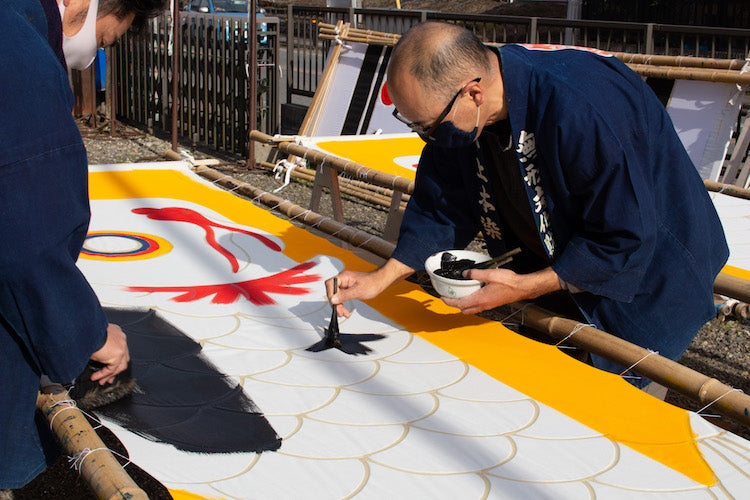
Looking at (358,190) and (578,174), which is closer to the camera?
(578,174)

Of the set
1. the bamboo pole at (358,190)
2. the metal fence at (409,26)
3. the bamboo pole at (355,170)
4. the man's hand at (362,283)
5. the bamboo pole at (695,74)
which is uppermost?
the metal fence at (409,26)

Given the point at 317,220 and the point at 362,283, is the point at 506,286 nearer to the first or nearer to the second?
the point at 362,283

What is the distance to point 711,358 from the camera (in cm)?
314

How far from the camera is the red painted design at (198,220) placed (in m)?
2.62

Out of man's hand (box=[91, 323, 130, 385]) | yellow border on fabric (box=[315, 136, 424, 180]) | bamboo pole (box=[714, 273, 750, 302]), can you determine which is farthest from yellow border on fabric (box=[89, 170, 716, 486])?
yellow border on fabric (box=[315, 136, 424, 180])

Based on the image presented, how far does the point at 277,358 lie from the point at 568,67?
99cm

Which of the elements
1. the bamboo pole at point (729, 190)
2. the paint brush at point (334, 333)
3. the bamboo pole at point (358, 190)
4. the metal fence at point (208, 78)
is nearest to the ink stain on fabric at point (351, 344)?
the paint brush at point (334, 333)

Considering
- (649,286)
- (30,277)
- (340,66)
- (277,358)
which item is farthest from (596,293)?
(340,66)

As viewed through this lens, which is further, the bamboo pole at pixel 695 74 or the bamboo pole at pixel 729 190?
the bamboo pole at pixel 695 74

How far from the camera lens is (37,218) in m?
0.99

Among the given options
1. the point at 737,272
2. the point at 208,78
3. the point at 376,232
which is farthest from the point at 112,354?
the point at 208,78

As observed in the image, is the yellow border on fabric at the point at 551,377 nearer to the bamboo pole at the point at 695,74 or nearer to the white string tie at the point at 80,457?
the white string tie at the point at 80,457

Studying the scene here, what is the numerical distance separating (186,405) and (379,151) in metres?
3.09

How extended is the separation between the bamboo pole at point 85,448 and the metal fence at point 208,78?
17.8ft
